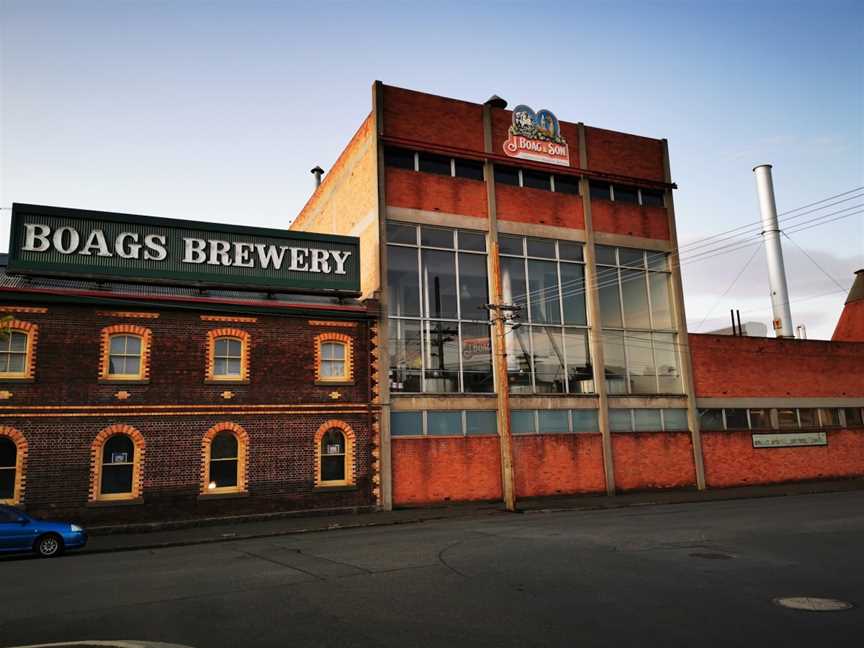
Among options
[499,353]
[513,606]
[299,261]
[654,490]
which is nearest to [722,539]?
[513,606]

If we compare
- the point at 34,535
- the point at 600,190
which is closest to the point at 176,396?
the point at 34,535

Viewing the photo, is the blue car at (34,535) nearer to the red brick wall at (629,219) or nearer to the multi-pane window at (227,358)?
the multi-pane window at (227,358)

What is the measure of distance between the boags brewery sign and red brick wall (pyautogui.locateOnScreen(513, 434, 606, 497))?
962 centimetres

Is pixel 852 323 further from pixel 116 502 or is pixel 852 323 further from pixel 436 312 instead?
pixel 116 502

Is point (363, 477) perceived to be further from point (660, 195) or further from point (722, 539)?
point (660, 195)

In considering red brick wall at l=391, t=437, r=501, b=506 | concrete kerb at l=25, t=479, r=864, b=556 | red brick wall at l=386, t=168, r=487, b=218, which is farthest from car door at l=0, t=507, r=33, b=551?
red brick wall at l=386, t=168, r=487, b=218

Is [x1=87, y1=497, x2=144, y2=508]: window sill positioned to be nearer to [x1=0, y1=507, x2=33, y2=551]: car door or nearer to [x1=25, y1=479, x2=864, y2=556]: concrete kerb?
[x1=25, y1=479, x2=864, y2=556]: concrete kerb

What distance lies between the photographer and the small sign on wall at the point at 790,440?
32700 millimetres

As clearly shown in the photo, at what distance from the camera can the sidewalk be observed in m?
18.8

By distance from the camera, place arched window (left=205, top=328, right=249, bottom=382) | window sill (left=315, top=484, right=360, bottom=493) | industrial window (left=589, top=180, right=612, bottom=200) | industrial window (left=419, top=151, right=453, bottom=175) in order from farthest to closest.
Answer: industrial window (left=589, top=180, right=612, bottom=200) → industrial window (left=419, top=151, right=453, bottom=175) → window sill (left=315, top=484, right=360, bottom=493) → arched window (left=205, top=328, right=249, bottom=382)

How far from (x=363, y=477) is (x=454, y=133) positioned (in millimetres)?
15221

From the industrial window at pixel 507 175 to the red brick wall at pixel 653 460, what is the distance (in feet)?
39.9

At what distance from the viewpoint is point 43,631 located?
329 inches

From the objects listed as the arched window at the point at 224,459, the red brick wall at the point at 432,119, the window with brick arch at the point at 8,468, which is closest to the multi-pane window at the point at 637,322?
the red brick wall at the point at 432,119
